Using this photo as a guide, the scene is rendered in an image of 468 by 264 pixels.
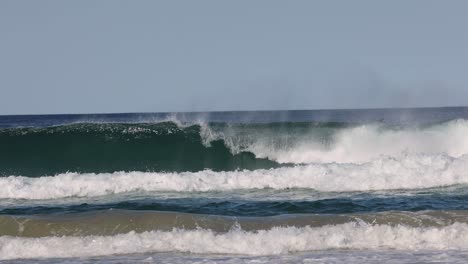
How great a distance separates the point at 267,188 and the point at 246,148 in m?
6.48

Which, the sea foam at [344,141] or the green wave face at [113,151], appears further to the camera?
the sea foam at [344,141]

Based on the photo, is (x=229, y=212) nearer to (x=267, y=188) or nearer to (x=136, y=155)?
(x=267, y=188)

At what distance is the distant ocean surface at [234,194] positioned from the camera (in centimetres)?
1129

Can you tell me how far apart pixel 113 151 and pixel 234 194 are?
8665 mm

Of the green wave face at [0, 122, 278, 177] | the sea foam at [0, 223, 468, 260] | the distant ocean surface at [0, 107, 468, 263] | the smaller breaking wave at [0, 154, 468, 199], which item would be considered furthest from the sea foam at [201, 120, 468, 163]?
the sea foam at [0, 223, 468, 260]

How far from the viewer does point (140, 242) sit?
11531 mm

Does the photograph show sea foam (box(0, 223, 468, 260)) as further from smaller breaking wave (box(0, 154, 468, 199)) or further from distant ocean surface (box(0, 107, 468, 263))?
smaller breaking wave (box(0, 154, 468, 199))

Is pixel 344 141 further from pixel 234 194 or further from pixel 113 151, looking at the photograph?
pixel 234 194

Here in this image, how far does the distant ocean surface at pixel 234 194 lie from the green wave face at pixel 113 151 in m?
0.06

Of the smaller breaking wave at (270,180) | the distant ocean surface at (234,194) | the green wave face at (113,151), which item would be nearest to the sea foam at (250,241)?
the distant ocean surface at (234,194)

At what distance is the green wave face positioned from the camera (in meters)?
23.5

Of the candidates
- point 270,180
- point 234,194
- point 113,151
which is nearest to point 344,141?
point 270,180

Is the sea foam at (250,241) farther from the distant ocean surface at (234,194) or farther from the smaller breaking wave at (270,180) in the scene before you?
the smaller breaking wave at (270,180)

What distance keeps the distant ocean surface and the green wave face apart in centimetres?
6
